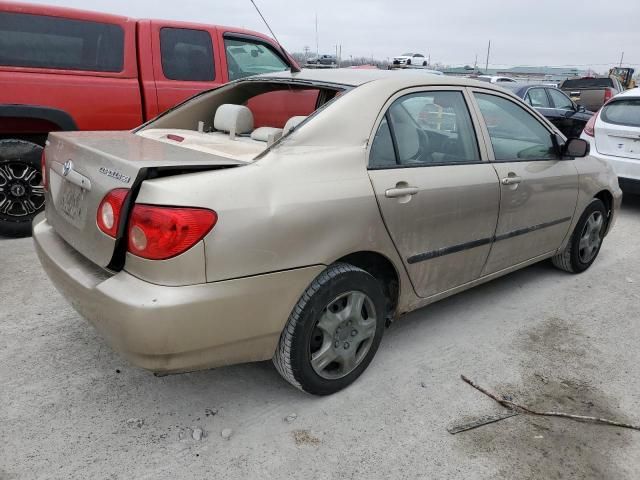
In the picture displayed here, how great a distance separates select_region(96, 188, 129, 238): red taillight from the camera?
207 cm

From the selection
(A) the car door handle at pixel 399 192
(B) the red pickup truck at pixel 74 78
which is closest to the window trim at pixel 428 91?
(A) the car door handle at pixel 399 192

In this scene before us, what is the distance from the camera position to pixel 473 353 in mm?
3096

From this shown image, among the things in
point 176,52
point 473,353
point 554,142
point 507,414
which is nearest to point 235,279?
point 507,414

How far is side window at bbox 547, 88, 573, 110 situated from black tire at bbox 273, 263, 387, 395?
31.1ft

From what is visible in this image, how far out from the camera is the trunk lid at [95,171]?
209 centimetres

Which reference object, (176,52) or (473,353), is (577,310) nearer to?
(473,353)

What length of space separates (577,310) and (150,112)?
13.0 ft

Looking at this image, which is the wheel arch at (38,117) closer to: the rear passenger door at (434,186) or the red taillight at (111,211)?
the red taillight at (111,211)

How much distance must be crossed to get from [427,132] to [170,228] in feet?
5.35

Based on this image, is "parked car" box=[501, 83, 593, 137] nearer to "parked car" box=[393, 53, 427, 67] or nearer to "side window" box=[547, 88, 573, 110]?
"side window" box=[547, 88, 573, 110]

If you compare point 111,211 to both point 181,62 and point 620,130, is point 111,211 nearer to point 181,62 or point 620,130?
point 181,62

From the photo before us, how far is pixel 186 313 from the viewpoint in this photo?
198 cm

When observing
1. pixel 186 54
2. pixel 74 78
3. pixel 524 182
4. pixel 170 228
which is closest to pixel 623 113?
pixel 524 182

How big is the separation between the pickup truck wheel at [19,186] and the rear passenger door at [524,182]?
145 inches
